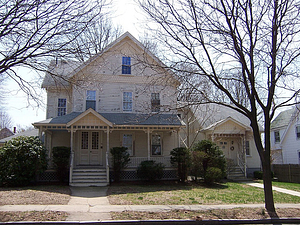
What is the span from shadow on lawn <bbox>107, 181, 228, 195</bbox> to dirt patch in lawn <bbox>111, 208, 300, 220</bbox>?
442cm

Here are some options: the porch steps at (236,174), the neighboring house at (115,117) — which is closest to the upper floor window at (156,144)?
the neighboring house at (115,117)

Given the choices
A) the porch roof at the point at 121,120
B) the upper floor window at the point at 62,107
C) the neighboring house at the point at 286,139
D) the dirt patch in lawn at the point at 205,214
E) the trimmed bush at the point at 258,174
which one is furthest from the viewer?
the neighboring house at the point at 286,139

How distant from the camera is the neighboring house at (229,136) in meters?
20.6

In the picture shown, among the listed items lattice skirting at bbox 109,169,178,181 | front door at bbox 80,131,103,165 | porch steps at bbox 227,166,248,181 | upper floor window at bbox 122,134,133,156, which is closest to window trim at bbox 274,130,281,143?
porch steps at bbox 227,166,248,181

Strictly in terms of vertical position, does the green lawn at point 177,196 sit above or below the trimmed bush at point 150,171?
below

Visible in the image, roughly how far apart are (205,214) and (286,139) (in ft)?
73.8

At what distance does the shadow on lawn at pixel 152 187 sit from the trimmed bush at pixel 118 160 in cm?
66

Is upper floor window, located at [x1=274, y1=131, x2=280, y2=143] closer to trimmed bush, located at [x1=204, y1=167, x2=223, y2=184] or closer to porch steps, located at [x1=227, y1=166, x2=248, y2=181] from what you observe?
porch steps, located at [x1=227, y1=166, x2=248, y2=181]

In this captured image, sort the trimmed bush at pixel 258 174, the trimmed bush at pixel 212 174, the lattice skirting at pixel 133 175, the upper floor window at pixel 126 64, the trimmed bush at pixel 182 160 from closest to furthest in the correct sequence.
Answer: the trimmed bush at pixel 212 174
the trimmed bush at pixel 182 160
the lattice skirting at pixel 133 175
the upper floor window at pixel 126 64
the trimmed bush at pixel 258 174

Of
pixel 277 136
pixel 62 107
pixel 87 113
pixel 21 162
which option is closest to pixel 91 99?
pixel 62 107

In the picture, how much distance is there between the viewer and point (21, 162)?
14219mm

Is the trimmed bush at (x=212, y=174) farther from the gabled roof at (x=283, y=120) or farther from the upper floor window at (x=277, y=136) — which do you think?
the upper floor window at (x=277, y=136)

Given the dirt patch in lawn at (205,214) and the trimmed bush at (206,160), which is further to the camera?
the trimmed bush at (206,160)

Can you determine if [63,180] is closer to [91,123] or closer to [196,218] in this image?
[91,123]
